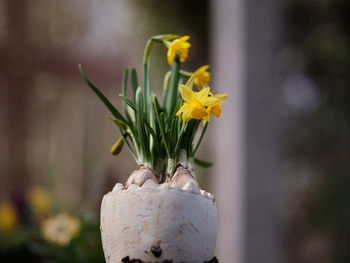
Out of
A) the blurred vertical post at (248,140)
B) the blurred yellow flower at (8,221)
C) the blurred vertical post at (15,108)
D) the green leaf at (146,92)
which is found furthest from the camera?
the blurred vertical post at (15,108)

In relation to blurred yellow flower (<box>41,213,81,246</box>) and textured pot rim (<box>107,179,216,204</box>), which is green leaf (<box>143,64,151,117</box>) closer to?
textured pot rim (<box>107,179,216,204</box>)

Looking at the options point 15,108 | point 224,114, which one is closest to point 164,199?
point 224,114

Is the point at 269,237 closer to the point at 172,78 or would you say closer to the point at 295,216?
the point at 295,216

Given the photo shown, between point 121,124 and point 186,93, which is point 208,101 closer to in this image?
point 186,93

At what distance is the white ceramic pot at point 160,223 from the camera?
46 cm

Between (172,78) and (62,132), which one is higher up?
(172,78)

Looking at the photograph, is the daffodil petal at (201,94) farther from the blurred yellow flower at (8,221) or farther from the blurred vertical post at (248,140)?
the blurred vertical post at (248,140)

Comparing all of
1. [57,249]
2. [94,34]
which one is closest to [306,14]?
[94,34]

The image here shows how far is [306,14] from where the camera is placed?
2.84 metres

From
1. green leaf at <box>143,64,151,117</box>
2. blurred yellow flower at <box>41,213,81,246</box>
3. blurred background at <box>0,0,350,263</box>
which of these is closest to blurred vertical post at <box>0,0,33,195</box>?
blurred background at <box>0,0,350,263</box>

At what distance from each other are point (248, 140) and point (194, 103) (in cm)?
184

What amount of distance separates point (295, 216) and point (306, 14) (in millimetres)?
1388

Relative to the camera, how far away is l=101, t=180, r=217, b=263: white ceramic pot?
1.50ft

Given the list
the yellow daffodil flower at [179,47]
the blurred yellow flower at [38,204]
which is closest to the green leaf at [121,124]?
the yellow daffodil flower at [179,47]
